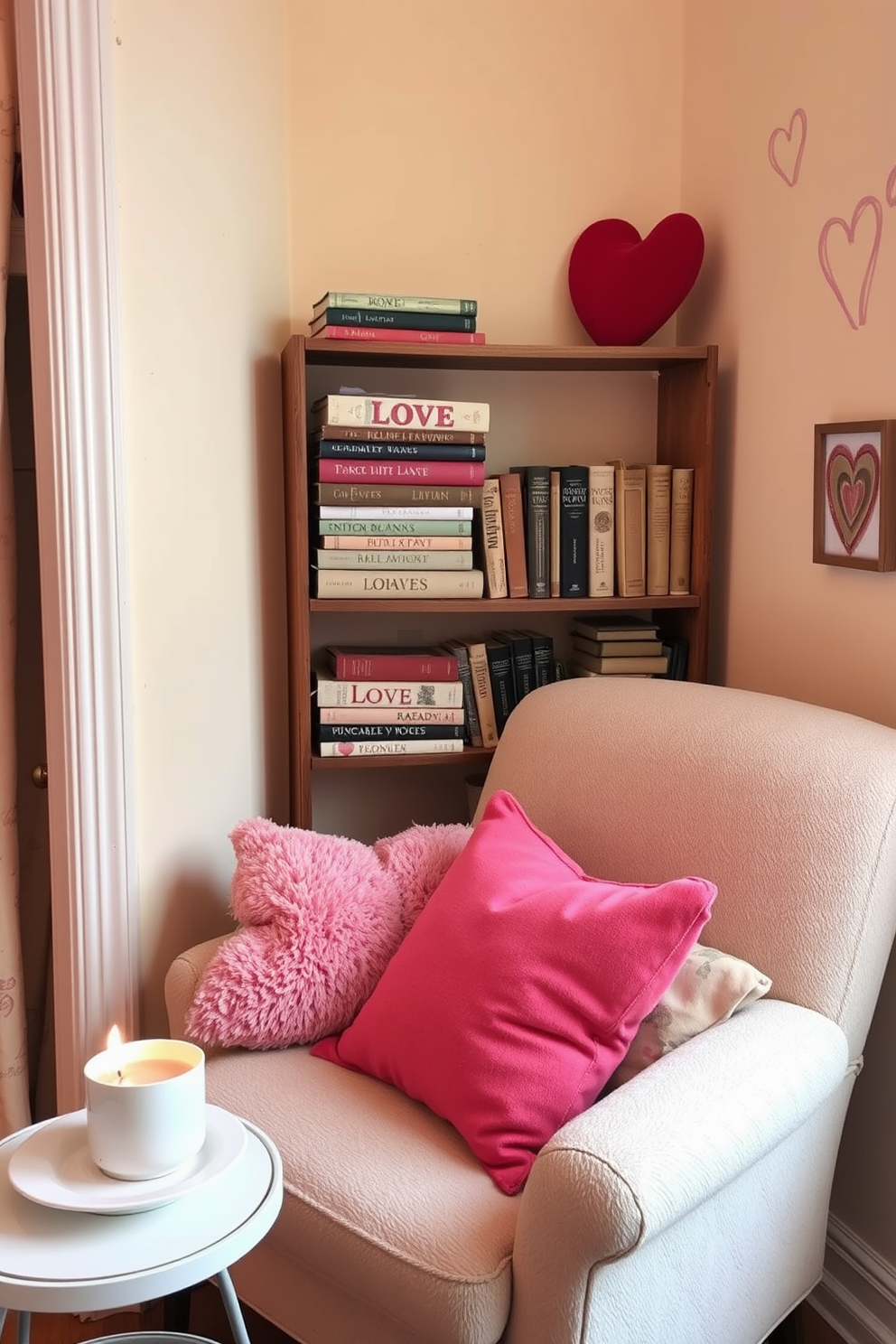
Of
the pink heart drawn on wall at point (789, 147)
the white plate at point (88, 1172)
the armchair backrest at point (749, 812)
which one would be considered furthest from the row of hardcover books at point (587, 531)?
the white plate at point (88, 1172)

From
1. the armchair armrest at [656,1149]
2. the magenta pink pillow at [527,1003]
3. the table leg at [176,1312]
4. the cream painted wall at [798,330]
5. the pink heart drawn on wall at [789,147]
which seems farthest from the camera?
the pink heart drawn on wall at [789,147]

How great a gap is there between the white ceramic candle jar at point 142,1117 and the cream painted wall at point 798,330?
2.72 ft

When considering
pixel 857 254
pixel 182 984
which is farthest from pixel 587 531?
pixel 182 984

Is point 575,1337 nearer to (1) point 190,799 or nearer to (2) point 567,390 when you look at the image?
(1) point 190,799

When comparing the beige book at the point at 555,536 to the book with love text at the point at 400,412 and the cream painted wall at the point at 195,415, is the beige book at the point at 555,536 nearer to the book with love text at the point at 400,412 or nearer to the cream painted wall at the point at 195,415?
the book with love text at the point at 400,412

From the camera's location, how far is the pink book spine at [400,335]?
6.07 feet

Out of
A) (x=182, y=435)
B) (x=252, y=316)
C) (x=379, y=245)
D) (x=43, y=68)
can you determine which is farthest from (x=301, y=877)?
(x=379, y=245)

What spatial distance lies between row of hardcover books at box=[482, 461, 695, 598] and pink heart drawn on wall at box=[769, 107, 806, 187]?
1.63 ft

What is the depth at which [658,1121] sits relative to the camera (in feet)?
3.59

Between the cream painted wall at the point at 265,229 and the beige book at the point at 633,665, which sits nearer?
the cream painted wall at the point at 265,229

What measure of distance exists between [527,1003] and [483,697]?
0.85 meters

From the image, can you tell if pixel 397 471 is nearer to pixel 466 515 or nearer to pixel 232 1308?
pixel 466 515

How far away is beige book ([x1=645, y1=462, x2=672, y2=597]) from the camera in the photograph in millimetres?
2010

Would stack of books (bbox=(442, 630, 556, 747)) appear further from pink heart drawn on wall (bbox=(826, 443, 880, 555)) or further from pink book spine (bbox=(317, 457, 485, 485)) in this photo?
pink heart drawn on wall (bbox=(826, 443, 880, 555))
